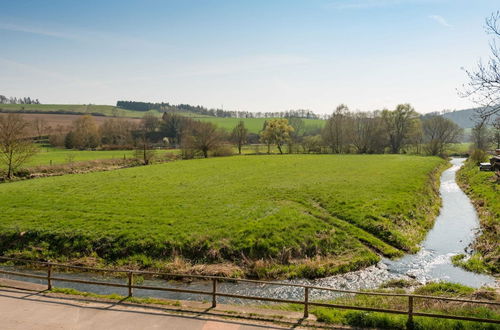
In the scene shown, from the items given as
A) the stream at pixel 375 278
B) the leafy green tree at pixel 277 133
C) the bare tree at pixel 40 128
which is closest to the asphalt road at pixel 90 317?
the stream at pixel 375 278

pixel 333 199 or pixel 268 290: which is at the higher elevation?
pixel 333 199

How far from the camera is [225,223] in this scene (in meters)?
22.3

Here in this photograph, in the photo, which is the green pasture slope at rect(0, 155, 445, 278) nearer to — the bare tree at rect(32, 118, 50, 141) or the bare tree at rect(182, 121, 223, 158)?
the bare tree at rect(182, 121, 223, 158)

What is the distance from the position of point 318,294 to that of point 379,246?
6.98m

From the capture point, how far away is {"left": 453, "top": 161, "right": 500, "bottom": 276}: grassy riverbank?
57.0ft

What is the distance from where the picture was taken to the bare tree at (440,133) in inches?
3509

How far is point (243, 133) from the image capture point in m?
90.4

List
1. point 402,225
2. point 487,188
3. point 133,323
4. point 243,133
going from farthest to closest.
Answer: point 243,133, point 487,188, point 402,225, point 133,323

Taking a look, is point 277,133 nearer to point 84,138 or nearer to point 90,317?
point 84,138

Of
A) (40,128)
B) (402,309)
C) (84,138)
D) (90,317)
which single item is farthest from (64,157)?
(402,309)

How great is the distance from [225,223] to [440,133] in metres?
90.9

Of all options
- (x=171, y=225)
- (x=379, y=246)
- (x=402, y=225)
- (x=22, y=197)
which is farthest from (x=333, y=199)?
(x=22, y=197)

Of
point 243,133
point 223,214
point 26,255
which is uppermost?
point 243,133

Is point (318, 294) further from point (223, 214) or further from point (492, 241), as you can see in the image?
point (492, 241)
